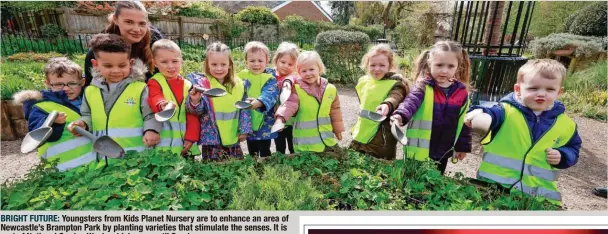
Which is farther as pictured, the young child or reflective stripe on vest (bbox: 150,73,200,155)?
reflective stripe on vest (bbox: 150,73,200,155)

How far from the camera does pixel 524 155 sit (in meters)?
2.19

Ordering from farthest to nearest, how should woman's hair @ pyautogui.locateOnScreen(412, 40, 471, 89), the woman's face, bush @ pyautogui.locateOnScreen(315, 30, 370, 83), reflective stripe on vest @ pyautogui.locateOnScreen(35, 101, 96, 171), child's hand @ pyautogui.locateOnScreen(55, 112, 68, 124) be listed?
bush @ pyautogui.locateOnScreen(315, 30, 370, 83)
woman's hair @ pyautogui.locateOnScreen(412, 40, 471, 89)
the woman's face
reflective stripe on vest @ pyautogui.locateOnScreen(35, 101, 96, 171)
child's hand @ pyautogui.locateOnScreen(55, 112, 68, 124)

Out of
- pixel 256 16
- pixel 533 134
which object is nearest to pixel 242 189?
pixel 533 134

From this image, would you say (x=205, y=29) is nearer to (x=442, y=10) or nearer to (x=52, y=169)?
(x=442, y=10)

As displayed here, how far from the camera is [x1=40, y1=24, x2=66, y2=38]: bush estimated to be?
38.2ft

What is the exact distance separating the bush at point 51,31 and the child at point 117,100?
12261mm

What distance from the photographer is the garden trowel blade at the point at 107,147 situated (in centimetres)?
207

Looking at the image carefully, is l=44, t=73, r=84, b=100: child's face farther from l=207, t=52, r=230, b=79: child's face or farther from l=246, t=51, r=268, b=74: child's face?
l=246, t=51, r=268, b=74: child's face

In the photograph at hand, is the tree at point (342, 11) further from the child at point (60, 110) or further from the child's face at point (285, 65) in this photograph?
the child at point (60, 110)

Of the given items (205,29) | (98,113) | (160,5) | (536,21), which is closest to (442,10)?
(536,21)

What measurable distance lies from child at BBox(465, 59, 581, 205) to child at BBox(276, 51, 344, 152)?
1142 mm

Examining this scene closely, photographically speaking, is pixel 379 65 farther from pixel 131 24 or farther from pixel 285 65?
pixel 131 24

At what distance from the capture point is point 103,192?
5.85 feet

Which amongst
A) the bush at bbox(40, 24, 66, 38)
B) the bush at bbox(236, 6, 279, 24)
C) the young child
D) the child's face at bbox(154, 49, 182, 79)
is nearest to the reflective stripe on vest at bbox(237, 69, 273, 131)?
the young child
